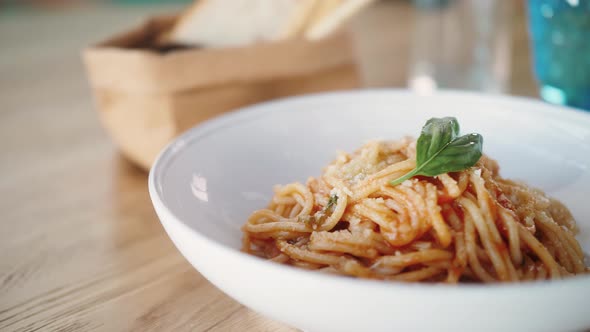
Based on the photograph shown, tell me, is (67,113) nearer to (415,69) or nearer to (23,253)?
(23,253)

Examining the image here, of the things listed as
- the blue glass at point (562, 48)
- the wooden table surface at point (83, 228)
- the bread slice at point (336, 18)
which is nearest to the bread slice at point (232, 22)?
the bread slice at point (336, 18)

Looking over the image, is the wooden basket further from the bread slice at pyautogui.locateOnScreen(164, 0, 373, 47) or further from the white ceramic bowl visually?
the white ceramic bowl

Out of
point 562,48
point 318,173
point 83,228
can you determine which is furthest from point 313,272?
point 562,48

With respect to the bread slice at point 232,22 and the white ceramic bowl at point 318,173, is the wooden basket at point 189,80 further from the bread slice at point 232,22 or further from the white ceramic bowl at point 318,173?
the white ceramic bowl at point 318,173

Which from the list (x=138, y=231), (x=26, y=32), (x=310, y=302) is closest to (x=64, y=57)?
(x=26, y=32)

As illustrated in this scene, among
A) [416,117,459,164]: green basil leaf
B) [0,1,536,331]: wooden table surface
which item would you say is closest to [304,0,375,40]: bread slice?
[0,1,536,331]: wooden table surface
